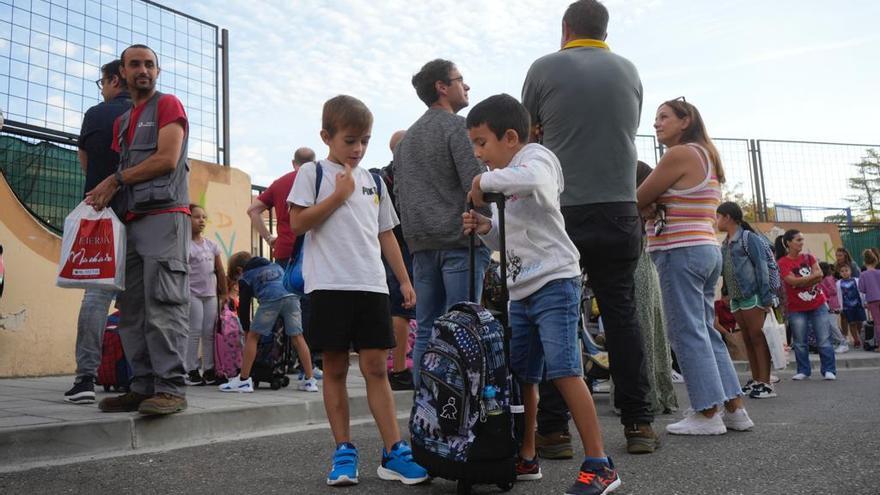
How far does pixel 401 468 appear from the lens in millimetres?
3125

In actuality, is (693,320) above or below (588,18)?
below

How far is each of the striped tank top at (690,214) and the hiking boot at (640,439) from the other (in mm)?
1159

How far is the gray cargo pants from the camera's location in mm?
4203

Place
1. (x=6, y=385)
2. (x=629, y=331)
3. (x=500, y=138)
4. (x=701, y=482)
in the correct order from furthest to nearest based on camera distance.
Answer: (x=6, y=385) < (x=629, y=331) < (x=500, y=138) < (x=701, y=482)

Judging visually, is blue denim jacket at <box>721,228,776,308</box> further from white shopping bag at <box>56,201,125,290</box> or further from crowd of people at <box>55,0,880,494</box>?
white shopping bag at <box>56,201,125,290</box>

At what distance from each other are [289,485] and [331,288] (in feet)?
2.77

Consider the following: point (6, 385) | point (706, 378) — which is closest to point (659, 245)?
point (706, 378)

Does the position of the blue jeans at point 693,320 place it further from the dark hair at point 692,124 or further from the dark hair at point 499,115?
the dark hair at point 499,115

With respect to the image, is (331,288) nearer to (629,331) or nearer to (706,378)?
(629,331)

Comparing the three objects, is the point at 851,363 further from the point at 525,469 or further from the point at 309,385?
the point at 525,469

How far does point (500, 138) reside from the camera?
10.4ft

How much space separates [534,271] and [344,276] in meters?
0.85

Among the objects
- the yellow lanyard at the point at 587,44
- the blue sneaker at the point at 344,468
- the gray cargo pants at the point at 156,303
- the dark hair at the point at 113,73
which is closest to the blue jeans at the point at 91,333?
the gray cargo pants at the point at 156,303

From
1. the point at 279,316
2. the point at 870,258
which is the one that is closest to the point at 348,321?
the point at 279,316
